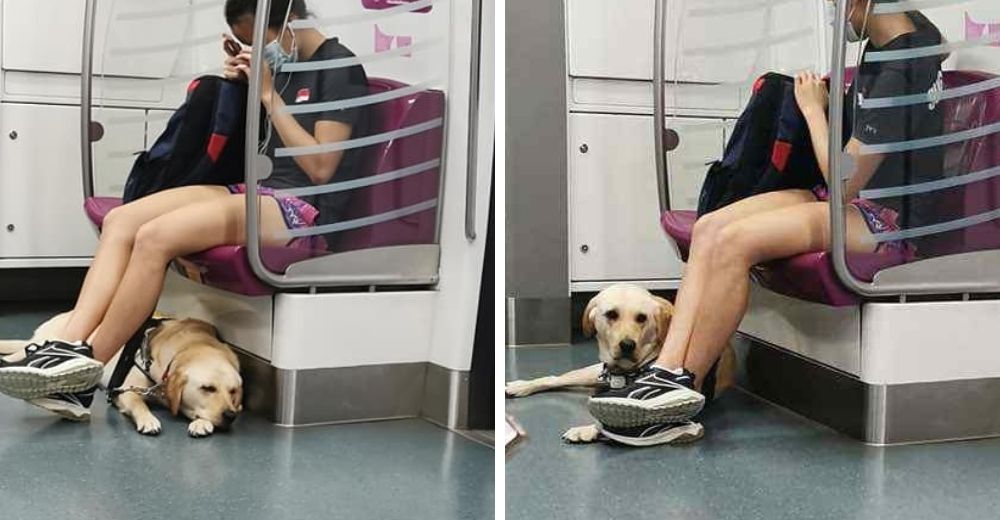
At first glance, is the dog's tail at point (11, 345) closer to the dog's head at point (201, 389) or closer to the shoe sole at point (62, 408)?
the shoe sole at point (62, 408)

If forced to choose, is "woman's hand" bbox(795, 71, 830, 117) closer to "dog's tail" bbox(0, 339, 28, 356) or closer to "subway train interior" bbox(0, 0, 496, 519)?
"subway train interior" bbox(0, 0, 496, 519)

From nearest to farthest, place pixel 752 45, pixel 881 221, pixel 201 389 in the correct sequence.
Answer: pixel 201 389, pixel 881 221, pixel 752 45

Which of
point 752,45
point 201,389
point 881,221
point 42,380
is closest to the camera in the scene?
point 42,380

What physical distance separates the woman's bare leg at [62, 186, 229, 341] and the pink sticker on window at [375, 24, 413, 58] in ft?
1.63

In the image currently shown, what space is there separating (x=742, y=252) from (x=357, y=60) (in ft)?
2.66

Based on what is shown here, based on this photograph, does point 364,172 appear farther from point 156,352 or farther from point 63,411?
point 63,411

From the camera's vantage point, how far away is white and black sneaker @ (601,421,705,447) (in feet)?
6.39

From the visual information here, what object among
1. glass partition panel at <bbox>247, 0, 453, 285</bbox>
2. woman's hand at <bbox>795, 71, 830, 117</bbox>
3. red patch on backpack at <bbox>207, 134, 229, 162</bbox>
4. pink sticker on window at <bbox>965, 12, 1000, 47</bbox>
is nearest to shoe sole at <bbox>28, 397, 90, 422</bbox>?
glass partition panel at <bbox>247, 0, 453, 285</bbox>

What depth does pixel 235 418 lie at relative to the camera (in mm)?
1946

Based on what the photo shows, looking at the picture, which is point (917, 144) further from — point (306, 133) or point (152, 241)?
point (152, 241)

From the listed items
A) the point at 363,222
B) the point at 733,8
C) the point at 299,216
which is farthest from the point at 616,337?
the point at 733,8

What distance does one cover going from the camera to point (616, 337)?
6.52 ft

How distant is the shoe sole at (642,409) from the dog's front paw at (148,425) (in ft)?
2.47

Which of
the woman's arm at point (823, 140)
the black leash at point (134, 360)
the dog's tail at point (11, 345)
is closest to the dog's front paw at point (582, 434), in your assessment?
the woman's arm at point (823, 140)
